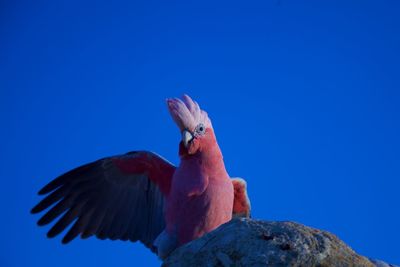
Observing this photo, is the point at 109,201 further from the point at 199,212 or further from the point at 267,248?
the point at 267,248

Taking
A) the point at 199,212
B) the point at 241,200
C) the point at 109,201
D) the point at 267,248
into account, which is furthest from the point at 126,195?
the point at 267,248

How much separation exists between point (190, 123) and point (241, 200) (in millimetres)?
1594

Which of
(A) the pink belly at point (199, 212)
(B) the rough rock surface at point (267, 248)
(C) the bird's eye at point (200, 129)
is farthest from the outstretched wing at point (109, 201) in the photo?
(B) the rough rock surface at point (267, 248)

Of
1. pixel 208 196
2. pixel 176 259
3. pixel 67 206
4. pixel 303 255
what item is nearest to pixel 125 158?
pixel 67 206

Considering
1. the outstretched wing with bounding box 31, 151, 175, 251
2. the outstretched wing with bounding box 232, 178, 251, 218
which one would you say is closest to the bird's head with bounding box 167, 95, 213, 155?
the outstretched wing with bounding box 232, 178, 251, 218

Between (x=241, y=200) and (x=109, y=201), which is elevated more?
(x=241, y=200)

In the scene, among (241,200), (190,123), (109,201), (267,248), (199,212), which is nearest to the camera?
(267,248)

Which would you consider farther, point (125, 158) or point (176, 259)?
point (125, 158)

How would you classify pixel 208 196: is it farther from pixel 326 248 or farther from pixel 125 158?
pixel 326 248

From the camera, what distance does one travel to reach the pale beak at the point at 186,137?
5.46m

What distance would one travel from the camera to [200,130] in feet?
18.4

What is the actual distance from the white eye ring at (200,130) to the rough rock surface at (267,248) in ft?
9.65

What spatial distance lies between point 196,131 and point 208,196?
749mm

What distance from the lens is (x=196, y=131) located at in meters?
5.57
